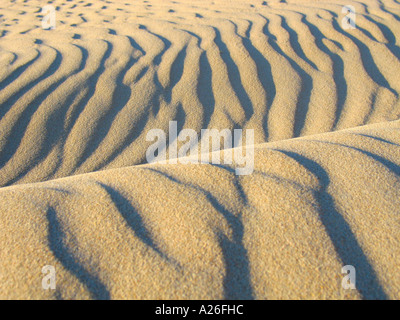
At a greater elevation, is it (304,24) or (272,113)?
(304,24)

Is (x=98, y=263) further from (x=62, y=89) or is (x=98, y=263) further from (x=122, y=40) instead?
(x=122, y=40)

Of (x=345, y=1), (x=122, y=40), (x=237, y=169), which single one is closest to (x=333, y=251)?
(x=237, y=169)

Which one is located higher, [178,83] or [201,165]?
[201,165]

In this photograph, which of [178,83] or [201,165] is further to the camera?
[178,83]

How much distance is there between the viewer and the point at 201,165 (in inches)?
45.9

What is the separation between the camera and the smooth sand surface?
0.78m

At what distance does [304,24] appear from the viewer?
3.02 m

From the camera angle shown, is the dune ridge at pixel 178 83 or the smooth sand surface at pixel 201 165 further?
the dune ridge at pixel 178 83

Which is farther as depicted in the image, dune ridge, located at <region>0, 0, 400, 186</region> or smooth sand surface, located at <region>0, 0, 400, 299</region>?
dune ridge, located at <region>0, 0, 400, 186</region>

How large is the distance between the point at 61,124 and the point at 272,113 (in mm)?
1311

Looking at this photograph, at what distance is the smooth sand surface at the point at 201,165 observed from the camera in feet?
2.57

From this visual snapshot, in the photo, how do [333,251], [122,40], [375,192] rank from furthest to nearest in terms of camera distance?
[122,40] < [375,192] < [333,251]

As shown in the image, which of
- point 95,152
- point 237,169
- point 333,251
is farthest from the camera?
point 95,152
